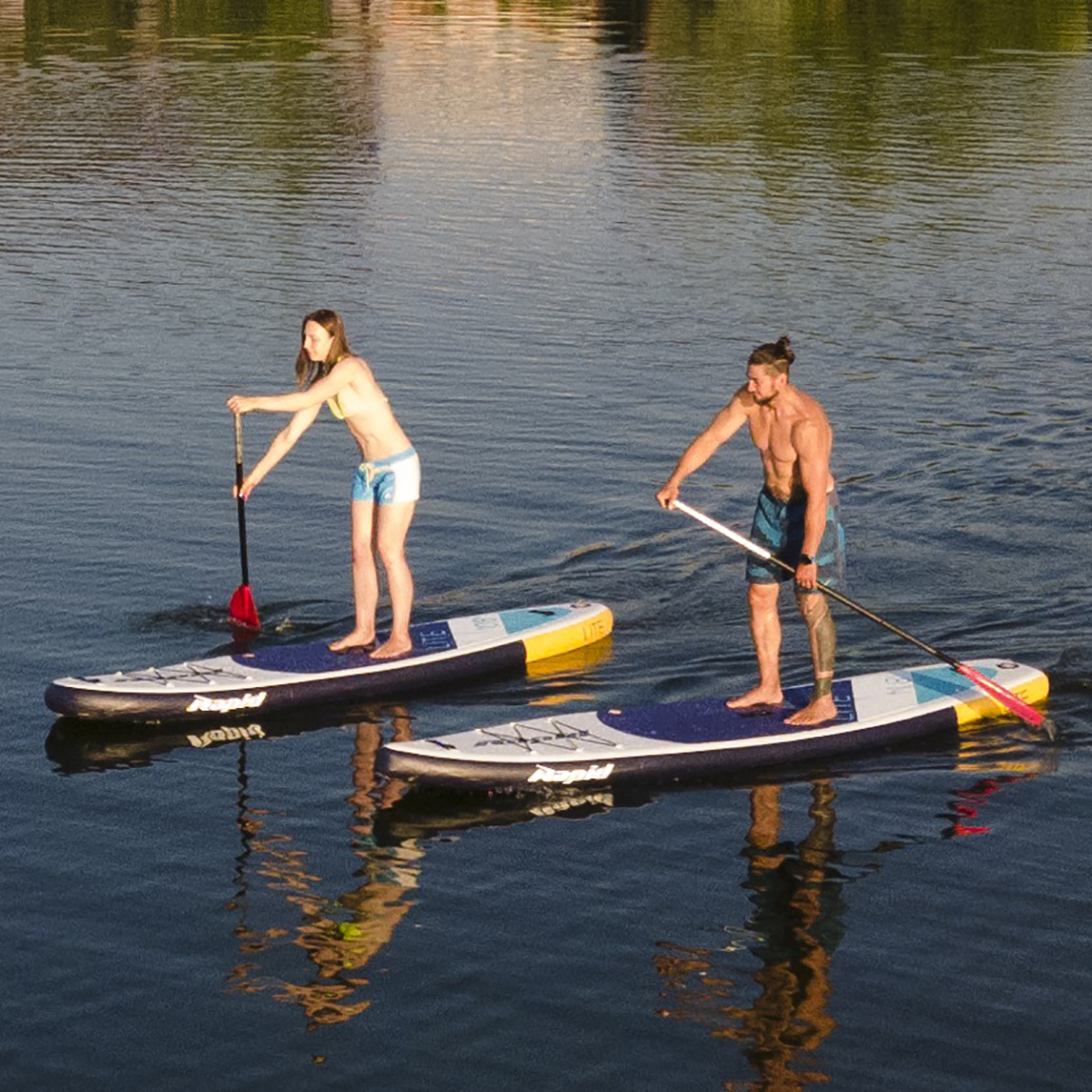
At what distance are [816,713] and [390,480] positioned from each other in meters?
3.32

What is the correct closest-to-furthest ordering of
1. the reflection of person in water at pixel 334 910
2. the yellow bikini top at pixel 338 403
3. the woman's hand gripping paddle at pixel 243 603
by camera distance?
1. the reflection of person in water at pixel 334 910
2. the yellow bikini top at pixel 338 403
3. the woman's hand gripping paddle at pixel 243 603

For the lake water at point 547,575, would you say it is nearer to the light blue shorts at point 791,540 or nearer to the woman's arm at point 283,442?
the light blue shorts at point 791,540

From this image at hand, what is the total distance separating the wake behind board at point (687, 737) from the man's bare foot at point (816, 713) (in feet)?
0.15

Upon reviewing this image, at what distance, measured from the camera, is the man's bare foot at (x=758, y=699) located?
1384 cm

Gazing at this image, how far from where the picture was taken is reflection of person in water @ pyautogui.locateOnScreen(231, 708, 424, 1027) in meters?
10.6

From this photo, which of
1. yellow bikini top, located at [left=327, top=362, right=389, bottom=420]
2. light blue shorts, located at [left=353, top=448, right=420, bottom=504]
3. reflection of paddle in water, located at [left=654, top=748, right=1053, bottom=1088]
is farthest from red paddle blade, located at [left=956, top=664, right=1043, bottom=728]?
yellow bikini top, located at [left=327, top=362, right=389, bottom=420]

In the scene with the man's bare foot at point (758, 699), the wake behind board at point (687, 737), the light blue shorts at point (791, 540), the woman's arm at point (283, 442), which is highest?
the woman's arm at point (283, 442)

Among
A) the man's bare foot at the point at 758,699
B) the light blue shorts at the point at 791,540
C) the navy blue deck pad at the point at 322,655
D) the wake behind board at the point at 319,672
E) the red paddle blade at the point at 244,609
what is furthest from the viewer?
the red paddle blade at the point at 244,609

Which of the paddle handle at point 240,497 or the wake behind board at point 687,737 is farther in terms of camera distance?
the paddle handle at point 240,497

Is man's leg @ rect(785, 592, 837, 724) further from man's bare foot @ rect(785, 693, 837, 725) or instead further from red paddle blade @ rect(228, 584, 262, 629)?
red paddle blade @ rect(228, 584, 262, 629)

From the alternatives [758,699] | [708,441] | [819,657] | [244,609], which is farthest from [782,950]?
[244,609]

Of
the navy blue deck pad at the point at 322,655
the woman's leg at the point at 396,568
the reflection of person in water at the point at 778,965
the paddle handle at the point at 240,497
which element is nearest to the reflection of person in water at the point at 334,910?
the navy blue deck pad at the point at 322,655

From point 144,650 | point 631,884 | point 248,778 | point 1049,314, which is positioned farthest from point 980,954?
point 1049,314

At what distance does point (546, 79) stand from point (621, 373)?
2826 cm
